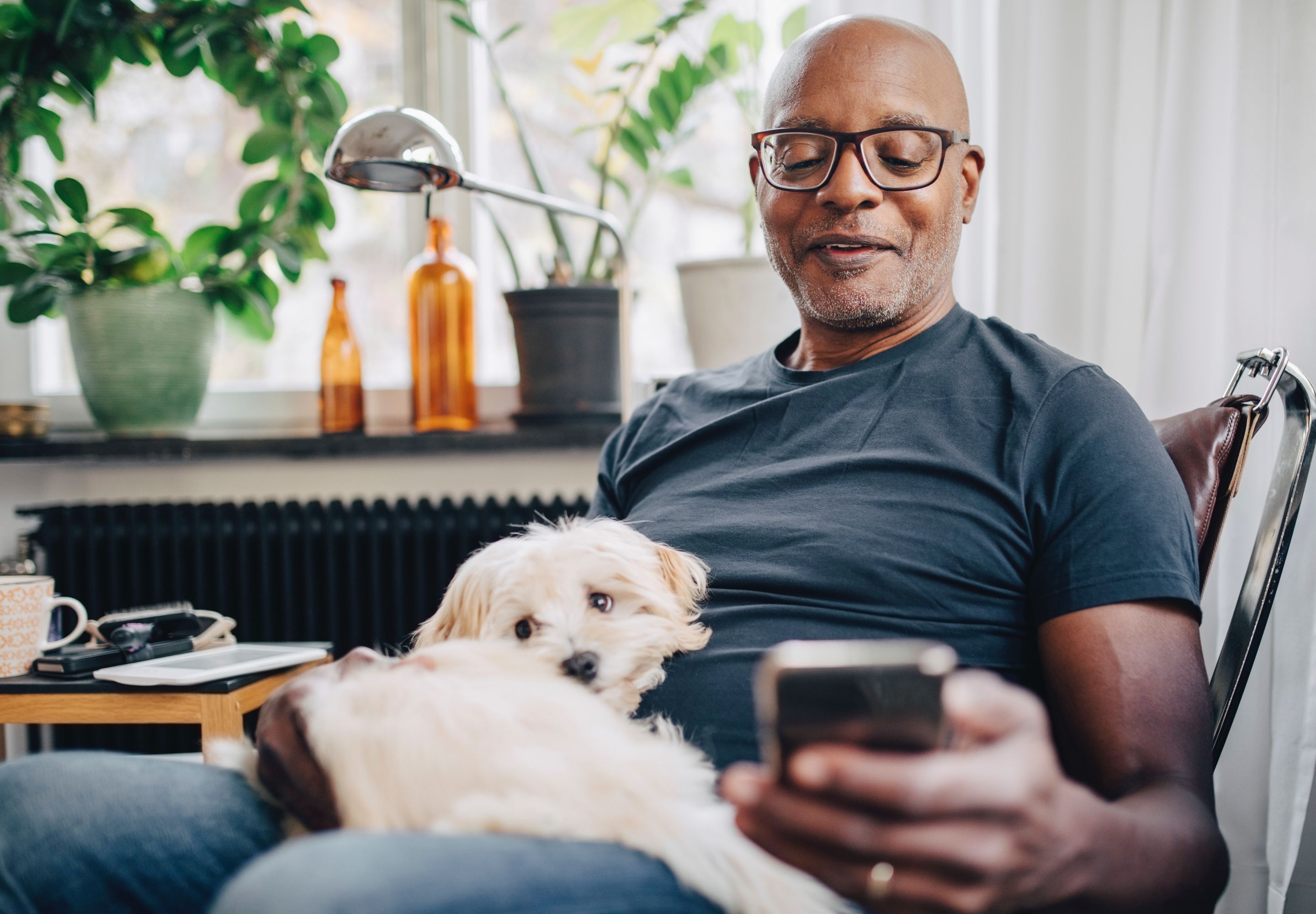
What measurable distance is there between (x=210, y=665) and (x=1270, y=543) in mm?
1463

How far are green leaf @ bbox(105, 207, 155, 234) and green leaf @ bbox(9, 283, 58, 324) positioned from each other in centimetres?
22

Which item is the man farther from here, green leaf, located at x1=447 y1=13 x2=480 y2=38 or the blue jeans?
green leaf, located at x1=447 y1=13 x2=480 y2=38

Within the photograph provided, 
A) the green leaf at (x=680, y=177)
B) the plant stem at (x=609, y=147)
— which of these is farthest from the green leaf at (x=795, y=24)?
the green leaf at (x=680, y=177)

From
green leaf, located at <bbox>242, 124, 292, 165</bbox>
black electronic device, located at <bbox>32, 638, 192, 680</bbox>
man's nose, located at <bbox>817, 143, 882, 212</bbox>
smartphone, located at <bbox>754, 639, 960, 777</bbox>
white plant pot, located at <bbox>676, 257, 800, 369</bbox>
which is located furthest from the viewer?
green leaf, located at <bbox>242, 124, 292, 165</bbox>

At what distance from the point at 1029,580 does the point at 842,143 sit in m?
0.60

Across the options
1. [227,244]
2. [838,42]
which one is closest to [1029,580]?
[838,42]

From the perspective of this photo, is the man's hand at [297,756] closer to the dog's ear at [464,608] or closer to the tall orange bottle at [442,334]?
the dog's ear at [464,608]

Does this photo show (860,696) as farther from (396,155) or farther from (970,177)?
(396,155)

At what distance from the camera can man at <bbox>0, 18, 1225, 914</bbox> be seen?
1.88 ft

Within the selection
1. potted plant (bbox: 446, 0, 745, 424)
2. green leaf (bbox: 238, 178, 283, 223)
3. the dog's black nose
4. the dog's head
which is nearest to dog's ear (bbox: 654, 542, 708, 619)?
the dog's head

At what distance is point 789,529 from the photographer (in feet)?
3.55

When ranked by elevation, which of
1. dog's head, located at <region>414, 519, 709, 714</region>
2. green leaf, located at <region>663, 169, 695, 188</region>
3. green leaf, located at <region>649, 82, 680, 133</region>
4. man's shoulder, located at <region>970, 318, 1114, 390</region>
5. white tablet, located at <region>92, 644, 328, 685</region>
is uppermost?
green leaf, located at <region>649, 82, 680, 133</region>

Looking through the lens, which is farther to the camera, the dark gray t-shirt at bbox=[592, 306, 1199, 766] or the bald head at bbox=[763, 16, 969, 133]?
the bald head at bbox=[763, 16, 969, 133]

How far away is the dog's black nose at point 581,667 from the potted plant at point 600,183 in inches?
52.0
